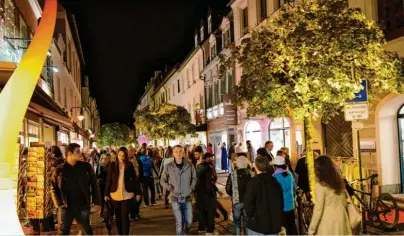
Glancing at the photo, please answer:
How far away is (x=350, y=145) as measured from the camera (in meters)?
17.3

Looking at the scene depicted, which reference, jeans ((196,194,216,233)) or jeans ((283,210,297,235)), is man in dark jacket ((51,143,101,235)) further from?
jeans ((283,210,297,235))

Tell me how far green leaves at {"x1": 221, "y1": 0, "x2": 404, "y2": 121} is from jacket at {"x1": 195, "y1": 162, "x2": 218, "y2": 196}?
1907mm

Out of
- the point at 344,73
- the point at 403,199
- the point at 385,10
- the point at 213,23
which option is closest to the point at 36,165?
the point at 344,73

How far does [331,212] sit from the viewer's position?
5.79 m

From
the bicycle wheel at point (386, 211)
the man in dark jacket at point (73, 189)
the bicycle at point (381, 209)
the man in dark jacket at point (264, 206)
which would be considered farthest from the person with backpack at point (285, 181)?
the man in dark jacket at point (73, 189)

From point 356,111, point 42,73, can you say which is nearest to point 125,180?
point 356,111

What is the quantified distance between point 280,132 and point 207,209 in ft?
42.6

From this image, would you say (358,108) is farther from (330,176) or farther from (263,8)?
(263,8)

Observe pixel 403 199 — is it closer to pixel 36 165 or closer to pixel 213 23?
pixel 36 165

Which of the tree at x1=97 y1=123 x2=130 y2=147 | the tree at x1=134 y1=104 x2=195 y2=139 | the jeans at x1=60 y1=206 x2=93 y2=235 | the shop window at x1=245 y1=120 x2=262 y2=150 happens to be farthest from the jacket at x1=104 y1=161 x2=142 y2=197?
the tree at x1=97 y1=123 x2=130 y2=147

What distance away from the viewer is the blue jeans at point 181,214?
9.29 metres

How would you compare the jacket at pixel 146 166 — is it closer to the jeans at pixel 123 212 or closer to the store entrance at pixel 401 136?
the jeans at pixel 123 212

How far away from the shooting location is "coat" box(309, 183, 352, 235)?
19.0 feet

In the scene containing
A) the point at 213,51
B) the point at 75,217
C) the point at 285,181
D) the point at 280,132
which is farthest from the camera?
the point at 213,51
